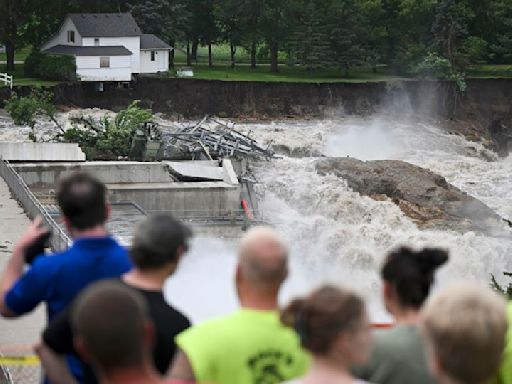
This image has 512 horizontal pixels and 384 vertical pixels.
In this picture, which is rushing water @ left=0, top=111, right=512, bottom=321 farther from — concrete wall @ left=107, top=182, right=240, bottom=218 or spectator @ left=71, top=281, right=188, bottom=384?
spectator @ left=71, top=281, right=188, bottom=384

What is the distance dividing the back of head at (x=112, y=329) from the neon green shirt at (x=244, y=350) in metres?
0.98

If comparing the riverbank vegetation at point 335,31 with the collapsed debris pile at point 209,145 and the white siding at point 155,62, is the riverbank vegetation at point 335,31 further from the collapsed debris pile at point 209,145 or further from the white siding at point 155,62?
the collapsed debris pile at point 209,145

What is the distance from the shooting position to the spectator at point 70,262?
6.07 meters

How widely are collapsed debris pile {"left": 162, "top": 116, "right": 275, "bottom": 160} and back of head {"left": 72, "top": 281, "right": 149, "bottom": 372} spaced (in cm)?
3378

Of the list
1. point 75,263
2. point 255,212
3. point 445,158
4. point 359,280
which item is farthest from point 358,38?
point 75,263

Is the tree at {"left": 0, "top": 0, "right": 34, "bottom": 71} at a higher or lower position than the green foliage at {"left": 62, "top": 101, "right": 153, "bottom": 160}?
higher

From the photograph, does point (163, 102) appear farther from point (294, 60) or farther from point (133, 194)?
point (133, 194)

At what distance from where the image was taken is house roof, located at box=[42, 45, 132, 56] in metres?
62.5

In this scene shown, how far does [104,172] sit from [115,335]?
29333mm

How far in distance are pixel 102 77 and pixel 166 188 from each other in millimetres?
30942

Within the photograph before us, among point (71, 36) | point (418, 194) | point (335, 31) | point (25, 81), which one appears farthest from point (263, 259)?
point (335, 31)

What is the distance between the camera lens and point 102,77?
61750mm

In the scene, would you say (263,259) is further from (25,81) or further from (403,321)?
(25,81)

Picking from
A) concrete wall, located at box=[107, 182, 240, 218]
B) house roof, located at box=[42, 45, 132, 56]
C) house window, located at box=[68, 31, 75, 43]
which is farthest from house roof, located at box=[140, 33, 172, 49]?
concrete wall, located at box=[107, 182, 240, 218]
